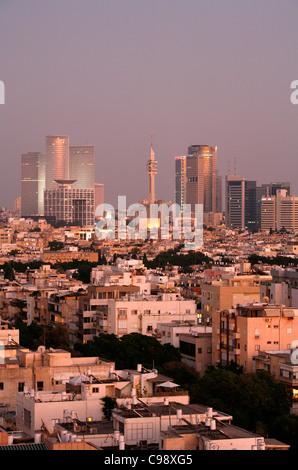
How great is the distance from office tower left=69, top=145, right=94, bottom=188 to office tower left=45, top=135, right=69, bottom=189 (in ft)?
6.71

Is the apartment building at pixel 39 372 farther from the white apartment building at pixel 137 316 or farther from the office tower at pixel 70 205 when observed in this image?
the office tower at pixel 70 205

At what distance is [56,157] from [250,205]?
30.8 m

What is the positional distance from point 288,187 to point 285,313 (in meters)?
133

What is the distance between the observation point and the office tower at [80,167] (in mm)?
164750

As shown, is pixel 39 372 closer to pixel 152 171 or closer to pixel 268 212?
pixel 152 171

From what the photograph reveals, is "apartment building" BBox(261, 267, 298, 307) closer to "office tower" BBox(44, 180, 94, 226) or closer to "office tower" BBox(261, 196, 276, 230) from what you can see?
"office tower" BBox(261, 196, 276, 230)

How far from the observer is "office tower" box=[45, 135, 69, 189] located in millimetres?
161875

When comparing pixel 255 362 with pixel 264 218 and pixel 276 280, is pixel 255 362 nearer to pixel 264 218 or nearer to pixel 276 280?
pixel 276 280

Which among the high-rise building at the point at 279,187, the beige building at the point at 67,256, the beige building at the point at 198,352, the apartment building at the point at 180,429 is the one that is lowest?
the beige building at the point at 67,256

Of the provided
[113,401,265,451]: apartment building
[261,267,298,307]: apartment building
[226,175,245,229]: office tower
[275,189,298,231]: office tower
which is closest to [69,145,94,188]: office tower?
[226,175,245,229]: office tower

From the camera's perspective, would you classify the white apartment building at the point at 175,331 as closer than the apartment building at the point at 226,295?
Yes

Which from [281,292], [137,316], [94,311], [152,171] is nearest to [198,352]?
[137,316]

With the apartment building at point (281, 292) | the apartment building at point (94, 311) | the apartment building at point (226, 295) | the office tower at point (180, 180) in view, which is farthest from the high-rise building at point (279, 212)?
the apartment building at point (94, 311)

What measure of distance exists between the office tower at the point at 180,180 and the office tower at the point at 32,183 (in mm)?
18347
